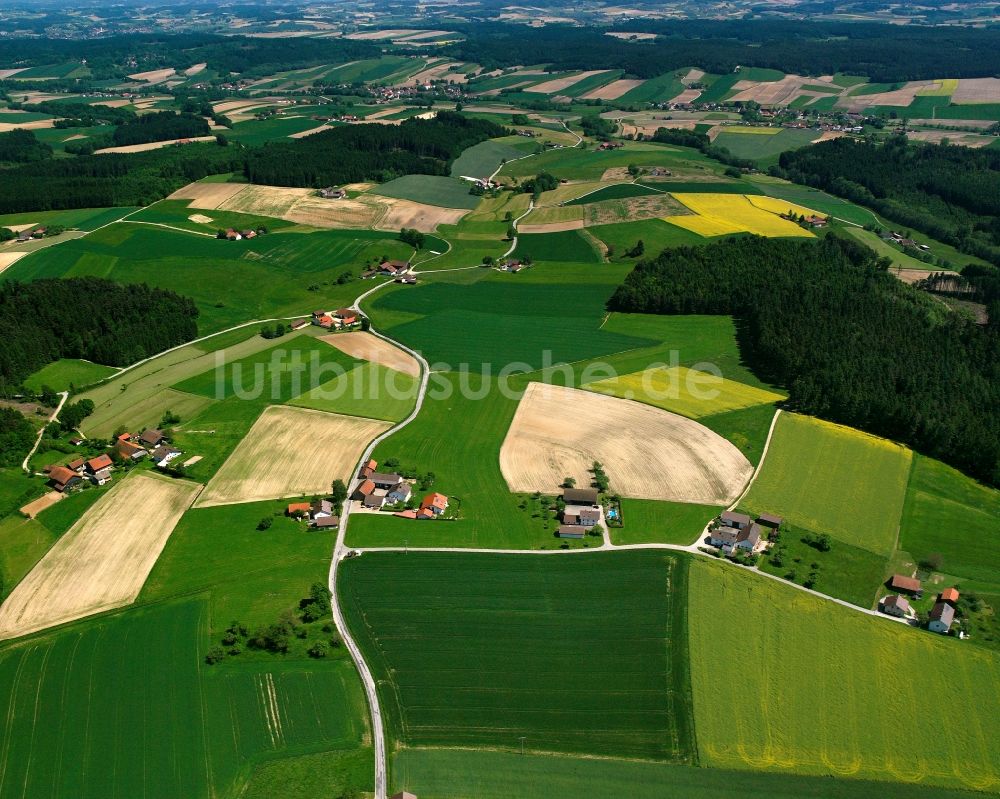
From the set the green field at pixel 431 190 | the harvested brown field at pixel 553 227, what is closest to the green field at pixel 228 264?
the green field at pixel 431 190

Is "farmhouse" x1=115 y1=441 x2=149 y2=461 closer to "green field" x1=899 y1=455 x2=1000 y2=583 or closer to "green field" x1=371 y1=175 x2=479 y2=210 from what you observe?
"green field" x1=899 y1=455 x2=1000 y2=583

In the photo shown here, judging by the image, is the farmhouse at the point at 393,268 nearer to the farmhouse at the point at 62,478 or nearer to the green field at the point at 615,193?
the green field at the point at 615,193

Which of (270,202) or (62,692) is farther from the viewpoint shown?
(270,202)

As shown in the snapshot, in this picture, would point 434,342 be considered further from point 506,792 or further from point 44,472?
point 506,792

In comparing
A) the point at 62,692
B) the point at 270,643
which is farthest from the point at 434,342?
the point at 62,692

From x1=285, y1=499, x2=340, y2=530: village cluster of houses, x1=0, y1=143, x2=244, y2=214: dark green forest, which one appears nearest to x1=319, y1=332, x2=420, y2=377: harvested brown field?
x1=285, y1=499, x2=340, y2=530: village cluster of houses

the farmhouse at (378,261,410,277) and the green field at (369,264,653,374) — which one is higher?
the farmhouse at (378,261,410,277)
